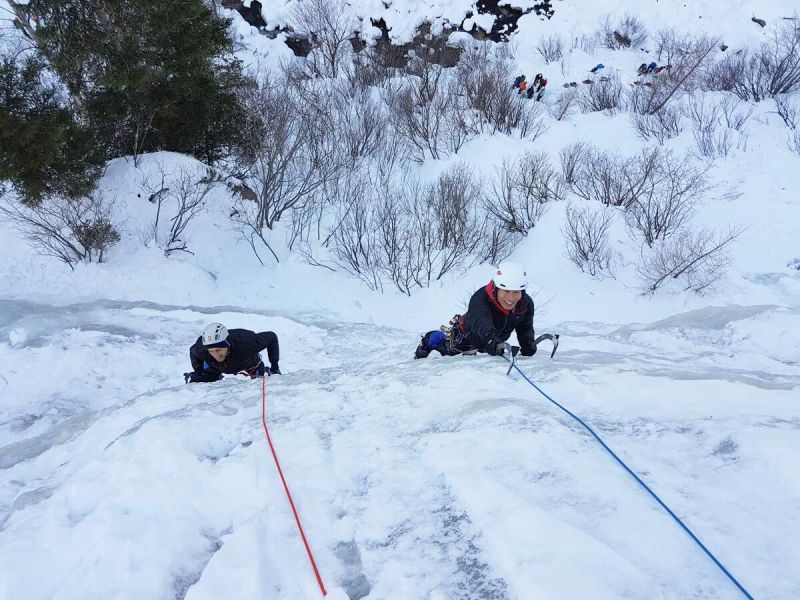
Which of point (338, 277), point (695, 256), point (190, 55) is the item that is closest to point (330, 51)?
point (190, 55)

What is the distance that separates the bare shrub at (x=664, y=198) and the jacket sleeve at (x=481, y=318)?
7.16 metres

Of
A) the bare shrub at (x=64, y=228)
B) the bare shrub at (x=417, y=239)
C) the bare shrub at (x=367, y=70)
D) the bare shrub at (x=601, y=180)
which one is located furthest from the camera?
the bare shrub at (x=367, y=70)

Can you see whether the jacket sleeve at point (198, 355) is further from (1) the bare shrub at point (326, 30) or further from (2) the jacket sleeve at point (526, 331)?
(1) the bare shrub at point (326, 30)

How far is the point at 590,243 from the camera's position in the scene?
9.94 meters

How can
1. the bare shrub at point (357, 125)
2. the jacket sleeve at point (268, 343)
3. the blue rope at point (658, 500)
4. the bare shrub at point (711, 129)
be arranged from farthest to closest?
1. the bare shrub at point (357, 125)
2. the bare shrub at point (711, 129)
3. the jacket sleeve at point (268, 343)
4. the blue rope at point (658, 500)

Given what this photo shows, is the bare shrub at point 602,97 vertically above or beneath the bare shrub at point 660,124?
above

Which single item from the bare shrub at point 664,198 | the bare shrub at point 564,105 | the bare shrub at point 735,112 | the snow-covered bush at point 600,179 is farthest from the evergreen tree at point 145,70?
the bare shrub at point 735,112

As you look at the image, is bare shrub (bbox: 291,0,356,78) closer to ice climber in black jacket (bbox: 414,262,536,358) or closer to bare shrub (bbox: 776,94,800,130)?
bare shrub (bbox: 776,94,800,130)

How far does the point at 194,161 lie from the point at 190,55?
106 inches

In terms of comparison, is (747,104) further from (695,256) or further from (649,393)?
(649,393)

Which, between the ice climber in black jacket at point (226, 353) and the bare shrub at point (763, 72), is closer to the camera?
the ice climber in black jacket at point (226, 353)

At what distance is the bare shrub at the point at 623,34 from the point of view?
22.4 metres

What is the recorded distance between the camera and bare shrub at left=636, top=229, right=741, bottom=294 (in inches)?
341

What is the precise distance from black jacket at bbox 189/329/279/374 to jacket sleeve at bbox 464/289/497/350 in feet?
8.12
